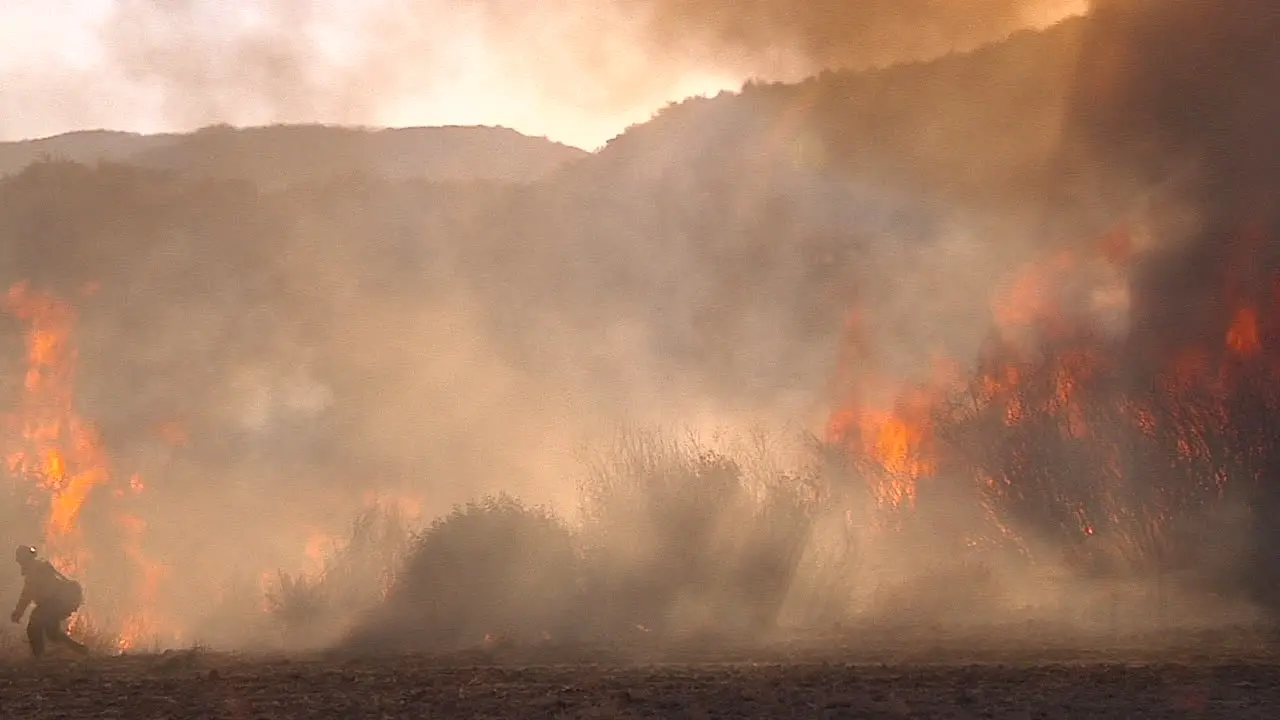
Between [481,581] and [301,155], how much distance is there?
39888mm

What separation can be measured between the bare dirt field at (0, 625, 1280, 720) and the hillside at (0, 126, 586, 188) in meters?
41.2

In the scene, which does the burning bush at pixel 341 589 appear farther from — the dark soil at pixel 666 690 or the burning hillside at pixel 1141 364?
the burning hillside at pixel 1141 364

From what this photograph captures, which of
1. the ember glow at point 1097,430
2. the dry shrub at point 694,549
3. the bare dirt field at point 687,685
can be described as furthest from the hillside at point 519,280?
the bare dirt field at point 687,685

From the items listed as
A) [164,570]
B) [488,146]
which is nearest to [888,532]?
[164,570]

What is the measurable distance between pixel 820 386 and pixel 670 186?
14977mm

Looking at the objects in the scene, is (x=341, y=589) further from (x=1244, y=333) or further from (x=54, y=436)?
(x=54, y=436)

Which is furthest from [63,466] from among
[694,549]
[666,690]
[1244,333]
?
[1244,333]

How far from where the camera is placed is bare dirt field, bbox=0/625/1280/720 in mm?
11836

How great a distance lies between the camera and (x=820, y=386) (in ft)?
121

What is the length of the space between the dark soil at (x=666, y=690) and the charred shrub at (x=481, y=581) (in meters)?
3.85

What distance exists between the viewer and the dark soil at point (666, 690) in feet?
38.5

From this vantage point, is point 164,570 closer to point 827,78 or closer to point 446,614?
point 446,614

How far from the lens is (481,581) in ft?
68.5

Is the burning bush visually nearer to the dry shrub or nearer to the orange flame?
the dry shrub
